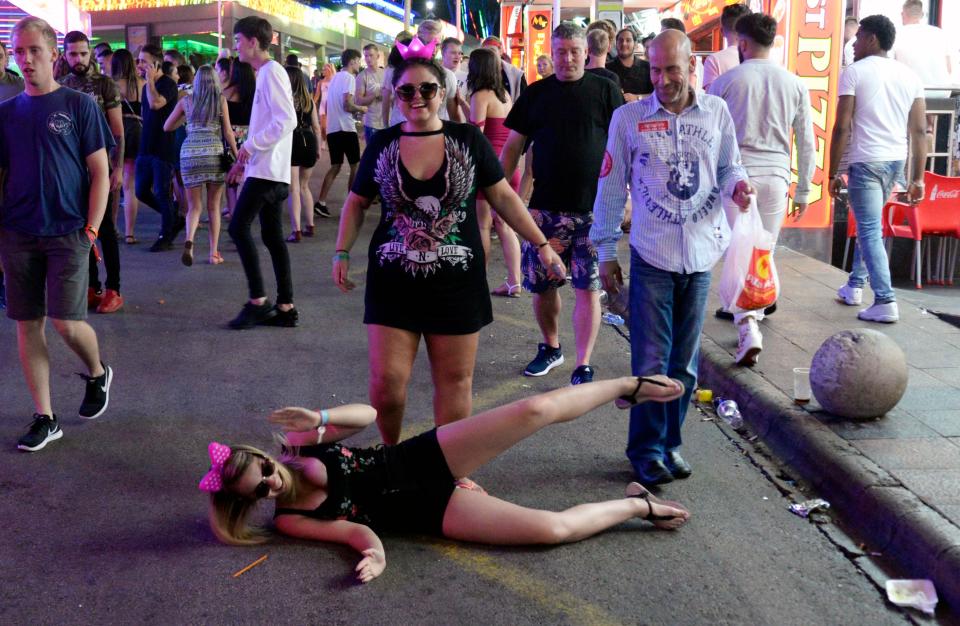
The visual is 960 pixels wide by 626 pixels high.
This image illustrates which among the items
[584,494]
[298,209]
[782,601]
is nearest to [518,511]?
[584,494]

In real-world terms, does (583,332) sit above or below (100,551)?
above

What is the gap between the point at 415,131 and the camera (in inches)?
166

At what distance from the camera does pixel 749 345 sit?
6.25 meters

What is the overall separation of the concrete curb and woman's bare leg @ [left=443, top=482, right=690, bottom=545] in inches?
44.4

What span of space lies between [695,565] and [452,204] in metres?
1.76

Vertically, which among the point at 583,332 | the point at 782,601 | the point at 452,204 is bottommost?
the point at 782,601

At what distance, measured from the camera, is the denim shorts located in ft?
20.5

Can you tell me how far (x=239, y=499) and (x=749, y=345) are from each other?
3602mm

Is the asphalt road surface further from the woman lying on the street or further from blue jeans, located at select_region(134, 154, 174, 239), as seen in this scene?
blue jeans, located at select_region(134, 154, 174, 239)

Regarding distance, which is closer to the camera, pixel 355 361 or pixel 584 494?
pixel 584 494

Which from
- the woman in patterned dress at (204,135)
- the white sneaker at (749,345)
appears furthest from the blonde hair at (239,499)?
the woman in patterned dress at (204,135)

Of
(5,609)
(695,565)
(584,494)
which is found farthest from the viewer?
(584,494)

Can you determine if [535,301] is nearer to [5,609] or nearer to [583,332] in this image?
[583,332]

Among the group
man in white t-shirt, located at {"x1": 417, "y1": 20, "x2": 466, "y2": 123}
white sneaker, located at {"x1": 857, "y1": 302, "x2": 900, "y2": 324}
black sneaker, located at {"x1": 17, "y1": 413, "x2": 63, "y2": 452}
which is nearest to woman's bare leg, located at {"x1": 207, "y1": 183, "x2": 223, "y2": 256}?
man in white t-shirt, located at {"x1": 417, "y1": 20, "x2": 466, "y2": 123}
